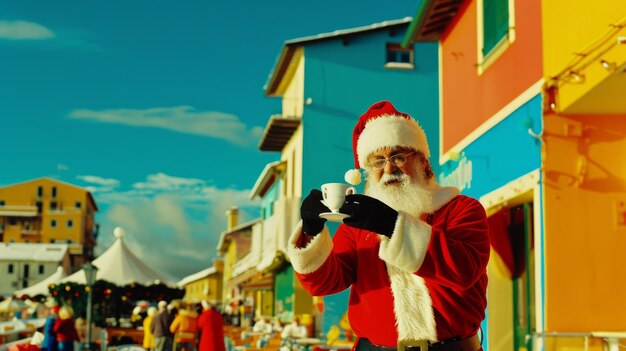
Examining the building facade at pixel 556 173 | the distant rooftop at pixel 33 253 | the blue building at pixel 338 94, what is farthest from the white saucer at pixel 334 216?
the distant rooftop at pixel 33 253

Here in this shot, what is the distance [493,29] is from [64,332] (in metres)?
9.07

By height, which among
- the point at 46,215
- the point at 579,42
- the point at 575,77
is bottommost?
the point at 575,77

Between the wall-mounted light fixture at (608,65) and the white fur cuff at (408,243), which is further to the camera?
the wall-mounted light fixture at (608,65)

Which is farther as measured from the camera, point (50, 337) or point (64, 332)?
point (64, 332)

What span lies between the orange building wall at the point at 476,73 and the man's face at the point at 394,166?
4785 millimetres

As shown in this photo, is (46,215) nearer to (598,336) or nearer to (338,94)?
(338,94)

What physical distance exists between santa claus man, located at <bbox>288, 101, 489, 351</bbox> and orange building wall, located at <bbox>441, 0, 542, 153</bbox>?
15.8 feet

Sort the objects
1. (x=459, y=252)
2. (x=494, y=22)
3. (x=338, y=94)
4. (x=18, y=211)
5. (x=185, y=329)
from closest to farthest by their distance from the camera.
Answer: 1. (x=459, y=252)
2. (x=494, y=22)
3. (x=185, y=329)
4. (x=338, y=94)
5. (x=18, y=211)

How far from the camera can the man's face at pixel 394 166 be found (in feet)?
12.5

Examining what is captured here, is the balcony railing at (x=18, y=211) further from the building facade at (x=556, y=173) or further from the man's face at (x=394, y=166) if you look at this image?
the man's face at (x=394, y=166)

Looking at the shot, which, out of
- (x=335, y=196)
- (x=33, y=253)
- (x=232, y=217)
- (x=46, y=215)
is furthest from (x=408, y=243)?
(x=46, y=215)

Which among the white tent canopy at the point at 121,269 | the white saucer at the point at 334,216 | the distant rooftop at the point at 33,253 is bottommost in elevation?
the white saucer at the point at 334,216

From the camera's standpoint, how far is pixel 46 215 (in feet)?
A: 310

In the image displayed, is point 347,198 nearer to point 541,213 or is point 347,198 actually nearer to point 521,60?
point 541,213
